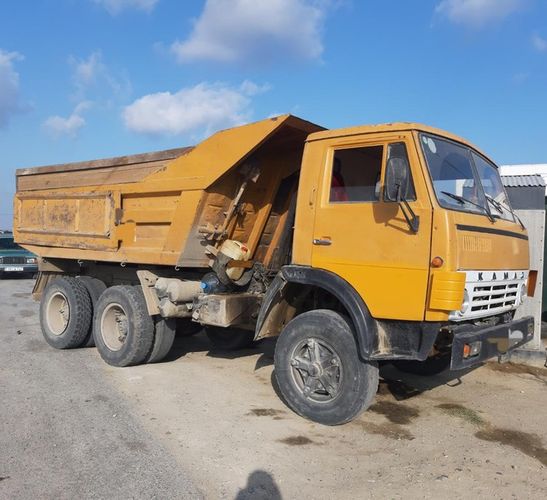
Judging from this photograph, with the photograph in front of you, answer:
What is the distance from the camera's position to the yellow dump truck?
14.2 ft

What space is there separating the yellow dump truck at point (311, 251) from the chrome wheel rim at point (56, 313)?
0.29 m

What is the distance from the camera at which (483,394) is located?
5938mm

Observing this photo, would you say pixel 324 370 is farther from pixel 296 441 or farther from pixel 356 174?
pixel 356 174

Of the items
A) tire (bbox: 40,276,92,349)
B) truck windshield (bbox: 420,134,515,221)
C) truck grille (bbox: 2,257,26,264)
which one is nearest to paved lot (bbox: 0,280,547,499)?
tire (bbox: 40,276,92,349)

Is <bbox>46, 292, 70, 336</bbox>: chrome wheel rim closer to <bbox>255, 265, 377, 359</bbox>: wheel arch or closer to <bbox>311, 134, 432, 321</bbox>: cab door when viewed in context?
<bbox>255, 265, 377, 359</bbox>: wheel arch

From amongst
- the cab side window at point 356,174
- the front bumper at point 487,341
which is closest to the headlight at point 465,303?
the front bumper at point 487,341

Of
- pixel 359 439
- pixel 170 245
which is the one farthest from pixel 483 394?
pixel 170 245

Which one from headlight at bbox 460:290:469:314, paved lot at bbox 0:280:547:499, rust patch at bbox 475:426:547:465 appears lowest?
paved lot at bbox 0:280:547:499

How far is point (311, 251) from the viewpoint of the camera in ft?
16.3

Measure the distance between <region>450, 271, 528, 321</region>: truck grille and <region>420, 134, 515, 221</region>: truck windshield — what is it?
1.85ft

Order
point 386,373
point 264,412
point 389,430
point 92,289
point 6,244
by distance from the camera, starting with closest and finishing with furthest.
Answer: point 389,430
point 264,412
point 386,373
point 92,289
point 6,244

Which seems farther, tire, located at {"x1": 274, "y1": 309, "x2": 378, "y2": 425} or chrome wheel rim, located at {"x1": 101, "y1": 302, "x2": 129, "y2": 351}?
chrome wheel rim, located at {"x1": 101, "y1": 302, "x2": 129, "y2": 351}

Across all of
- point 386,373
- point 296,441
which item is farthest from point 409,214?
point 386,373

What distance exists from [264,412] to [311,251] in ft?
5.43
